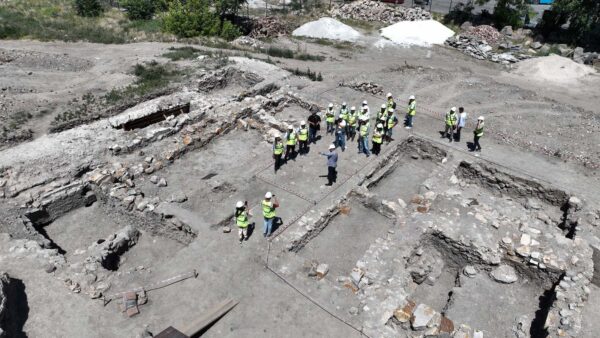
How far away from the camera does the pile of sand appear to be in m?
25.5

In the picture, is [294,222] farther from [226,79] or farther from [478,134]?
[226,79]

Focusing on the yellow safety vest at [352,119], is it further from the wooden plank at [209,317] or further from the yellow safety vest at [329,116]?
the wooden plank at [209,317]

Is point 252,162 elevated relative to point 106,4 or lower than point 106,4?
lower

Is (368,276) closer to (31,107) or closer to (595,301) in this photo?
(595,301)

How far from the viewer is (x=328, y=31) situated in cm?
3409

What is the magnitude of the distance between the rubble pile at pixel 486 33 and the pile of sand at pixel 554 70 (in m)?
5.61

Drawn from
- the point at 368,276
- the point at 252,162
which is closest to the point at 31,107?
the point at 252,162

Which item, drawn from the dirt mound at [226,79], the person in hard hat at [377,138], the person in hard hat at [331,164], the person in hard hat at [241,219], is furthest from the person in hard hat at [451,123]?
the dirt mound at [226,79]

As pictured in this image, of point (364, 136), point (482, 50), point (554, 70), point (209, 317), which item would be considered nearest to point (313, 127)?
point (364, 136)

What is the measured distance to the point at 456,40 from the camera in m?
31.8

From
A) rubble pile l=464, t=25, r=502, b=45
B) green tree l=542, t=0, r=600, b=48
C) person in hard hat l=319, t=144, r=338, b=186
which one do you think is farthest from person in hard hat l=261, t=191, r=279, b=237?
Answer: green tree l=542, t=0, r=600, b=48

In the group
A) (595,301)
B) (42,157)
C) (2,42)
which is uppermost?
(2,42)

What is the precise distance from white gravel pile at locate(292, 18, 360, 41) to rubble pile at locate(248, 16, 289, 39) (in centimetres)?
114

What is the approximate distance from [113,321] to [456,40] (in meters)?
30.8
